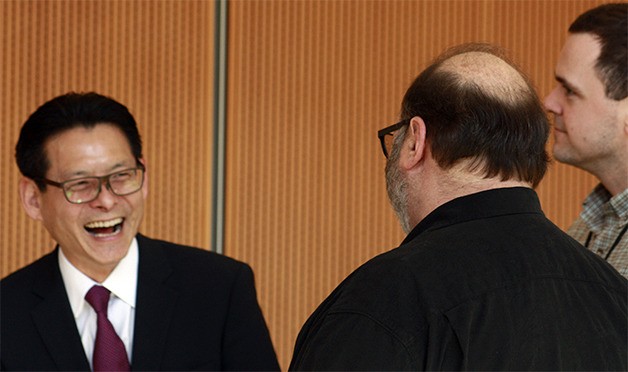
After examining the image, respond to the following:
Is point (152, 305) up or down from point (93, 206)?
down

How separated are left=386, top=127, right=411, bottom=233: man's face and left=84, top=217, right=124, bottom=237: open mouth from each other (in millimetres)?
1068

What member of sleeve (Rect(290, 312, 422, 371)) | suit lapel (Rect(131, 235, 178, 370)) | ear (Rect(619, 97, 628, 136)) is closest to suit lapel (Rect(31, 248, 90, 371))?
suit lapel (Rect(131, 235, 178, 370))

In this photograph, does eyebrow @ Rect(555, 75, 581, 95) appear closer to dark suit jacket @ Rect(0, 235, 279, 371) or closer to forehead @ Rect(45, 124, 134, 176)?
dark suit jacket @ Rect(0, 235, 279, 371)

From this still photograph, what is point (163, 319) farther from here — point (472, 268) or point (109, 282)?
point (472, 268)

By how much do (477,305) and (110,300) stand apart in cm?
142

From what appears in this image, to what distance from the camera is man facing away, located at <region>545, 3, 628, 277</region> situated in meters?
2.30

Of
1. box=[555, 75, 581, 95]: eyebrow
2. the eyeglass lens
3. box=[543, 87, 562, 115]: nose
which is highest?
box=[555, 75, 581, 95]: eyebrow

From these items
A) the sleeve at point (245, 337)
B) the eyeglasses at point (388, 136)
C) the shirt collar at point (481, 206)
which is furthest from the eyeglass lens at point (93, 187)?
the shirt collar at point (481, 206)

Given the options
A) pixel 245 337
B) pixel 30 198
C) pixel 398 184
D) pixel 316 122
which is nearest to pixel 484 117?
pixel 398 184

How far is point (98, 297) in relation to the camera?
258 centimetres

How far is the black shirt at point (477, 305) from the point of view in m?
1.43

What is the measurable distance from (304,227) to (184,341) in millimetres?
1324

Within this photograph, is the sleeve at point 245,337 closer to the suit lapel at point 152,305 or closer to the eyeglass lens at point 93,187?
the suit lapel at point 152,305

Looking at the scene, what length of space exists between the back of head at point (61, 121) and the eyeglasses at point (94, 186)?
8cm
